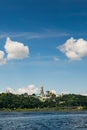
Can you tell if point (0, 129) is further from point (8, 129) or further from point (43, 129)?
point (43, 129)

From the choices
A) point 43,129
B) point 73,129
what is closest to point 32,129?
point 43,129

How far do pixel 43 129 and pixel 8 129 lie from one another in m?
7.28

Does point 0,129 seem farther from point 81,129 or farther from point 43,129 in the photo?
point 81,129

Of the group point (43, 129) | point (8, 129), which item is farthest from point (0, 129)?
point (43, 129)

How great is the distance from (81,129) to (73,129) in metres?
1.91

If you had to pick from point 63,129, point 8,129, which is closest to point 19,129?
point 8,129

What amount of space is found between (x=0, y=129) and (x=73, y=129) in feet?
49.9

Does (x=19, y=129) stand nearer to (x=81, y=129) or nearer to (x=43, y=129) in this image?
(x=43, y=129)

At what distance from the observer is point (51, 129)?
9400 cm

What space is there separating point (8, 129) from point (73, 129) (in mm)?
13504

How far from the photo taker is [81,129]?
9075 cm

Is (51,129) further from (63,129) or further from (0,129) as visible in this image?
(0,129)

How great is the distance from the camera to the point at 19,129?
9331 cm

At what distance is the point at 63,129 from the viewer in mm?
93062
